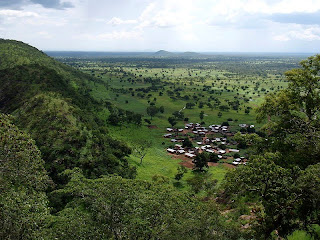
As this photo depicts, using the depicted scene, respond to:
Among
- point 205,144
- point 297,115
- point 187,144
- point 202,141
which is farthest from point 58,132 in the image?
point 202,141

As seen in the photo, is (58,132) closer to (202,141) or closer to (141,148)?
(141,148)

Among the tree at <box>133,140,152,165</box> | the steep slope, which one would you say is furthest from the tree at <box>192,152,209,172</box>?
the steep slope

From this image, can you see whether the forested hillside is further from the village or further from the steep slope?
the village

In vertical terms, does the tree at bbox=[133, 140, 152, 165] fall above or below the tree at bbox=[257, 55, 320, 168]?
below

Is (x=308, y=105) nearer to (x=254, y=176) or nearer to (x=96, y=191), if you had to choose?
(x=254, y=176)

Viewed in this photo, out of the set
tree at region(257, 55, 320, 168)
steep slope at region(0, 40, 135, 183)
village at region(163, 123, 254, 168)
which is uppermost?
tree at region(257, 55, 320, 168)

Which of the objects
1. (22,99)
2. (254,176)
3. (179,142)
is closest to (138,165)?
(179,142)

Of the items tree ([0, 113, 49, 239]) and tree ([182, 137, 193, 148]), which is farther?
tree ([182, 137, 193, 148])

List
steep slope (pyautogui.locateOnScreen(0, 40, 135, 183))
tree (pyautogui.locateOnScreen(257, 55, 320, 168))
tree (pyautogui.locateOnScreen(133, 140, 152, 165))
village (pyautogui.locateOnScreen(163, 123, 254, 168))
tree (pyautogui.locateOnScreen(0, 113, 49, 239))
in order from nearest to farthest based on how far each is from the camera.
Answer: tree (pyautogui.locateOnScreen(0, 113, 49, 239)), tree (pyautogui.locateOnScreen(257, 55, 320, 168)), steep slope (pyautogui.locateOnScreen(0, 40, 135, 183)), tree (pyautogui.locateOnScreen(133, 140, 152, 165)), village (pyautogui.locateOnScreen(163, 123, 254, 168))
